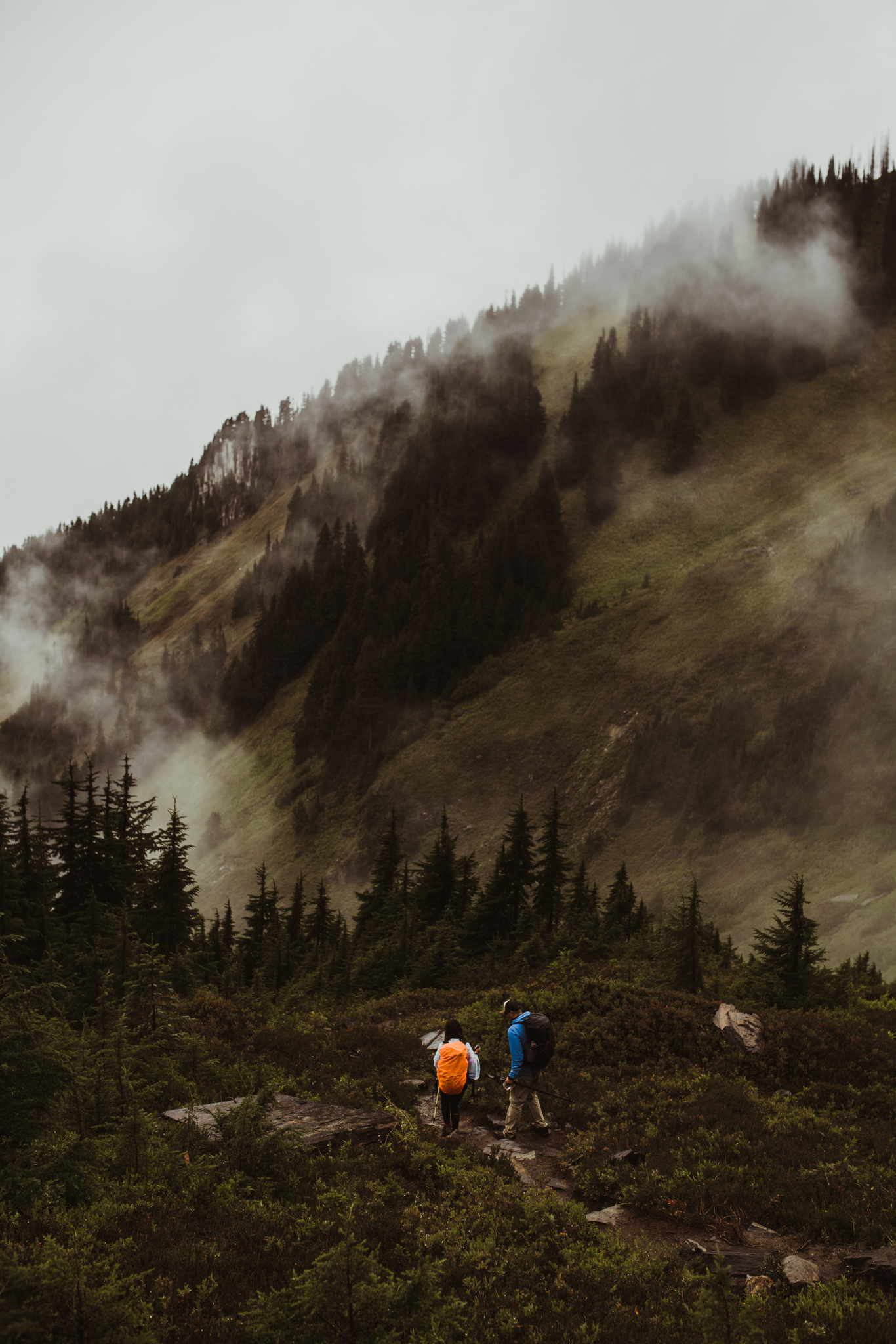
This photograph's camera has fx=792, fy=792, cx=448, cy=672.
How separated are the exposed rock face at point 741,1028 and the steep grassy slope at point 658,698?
21495mm

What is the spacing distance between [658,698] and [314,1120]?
195 feet

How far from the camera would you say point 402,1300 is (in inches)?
252

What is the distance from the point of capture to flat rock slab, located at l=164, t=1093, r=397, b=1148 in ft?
36.0

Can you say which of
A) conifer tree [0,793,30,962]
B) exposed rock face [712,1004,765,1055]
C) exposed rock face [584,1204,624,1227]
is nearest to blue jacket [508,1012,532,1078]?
exposed rock face [584,1204,624,1227]

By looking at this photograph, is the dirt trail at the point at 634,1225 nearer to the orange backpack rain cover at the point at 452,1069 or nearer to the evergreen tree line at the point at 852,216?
the orange backpack rain cover at the point at 452,1069

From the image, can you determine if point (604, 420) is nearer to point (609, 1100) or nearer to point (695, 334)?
point (695, 334)

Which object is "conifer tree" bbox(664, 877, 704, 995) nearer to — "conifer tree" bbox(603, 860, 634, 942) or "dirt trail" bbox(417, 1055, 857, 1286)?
"dirt trail" bbox(417, 1055, 857, 1286)

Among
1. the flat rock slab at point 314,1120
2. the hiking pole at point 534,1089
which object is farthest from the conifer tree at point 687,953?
the flat rock slab at point 314,1120

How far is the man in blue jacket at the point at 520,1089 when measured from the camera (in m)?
12.8

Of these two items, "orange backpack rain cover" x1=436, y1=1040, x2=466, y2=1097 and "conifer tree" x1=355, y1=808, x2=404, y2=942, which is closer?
"orange backpack rain cover" x1=436, y1=1040, x2=466, y2=1097

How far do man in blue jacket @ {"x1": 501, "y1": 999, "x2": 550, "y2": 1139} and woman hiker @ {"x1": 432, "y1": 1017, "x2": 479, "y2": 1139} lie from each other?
674mm

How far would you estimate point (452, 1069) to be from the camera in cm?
1237

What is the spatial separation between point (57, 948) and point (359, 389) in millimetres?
171499

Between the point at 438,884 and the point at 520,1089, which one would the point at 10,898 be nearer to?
the point at 438,884
